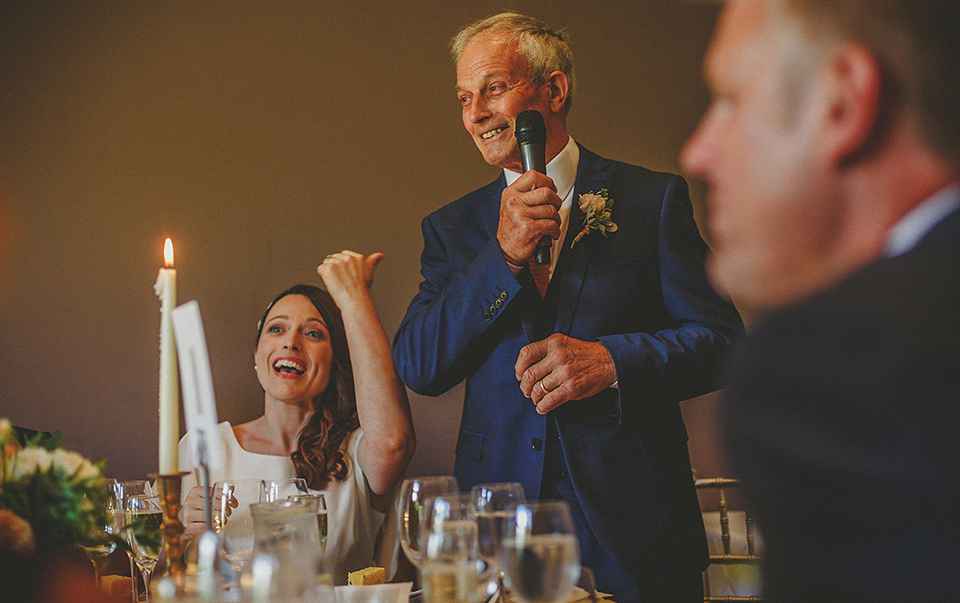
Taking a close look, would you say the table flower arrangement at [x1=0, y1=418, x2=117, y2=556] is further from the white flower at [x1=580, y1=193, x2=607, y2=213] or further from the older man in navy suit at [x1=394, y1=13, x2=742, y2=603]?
the white flower at [x1=580, y1=193, x2=607, y2=213]

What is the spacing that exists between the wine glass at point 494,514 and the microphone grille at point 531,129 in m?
0.84

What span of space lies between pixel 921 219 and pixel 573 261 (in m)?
1.31

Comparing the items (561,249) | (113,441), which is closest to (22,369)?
(113,441)

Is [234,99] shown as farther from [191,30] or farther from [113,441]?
[113,441]

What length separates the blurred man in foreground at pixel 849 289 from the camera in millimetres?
402

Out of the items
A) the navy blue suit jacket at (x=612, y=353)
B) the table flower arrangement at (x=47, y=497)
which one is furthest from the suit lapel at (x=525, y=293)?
the table flower arrangement at (x=47, y=497)

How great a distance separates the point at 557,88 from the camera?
6.70 feet

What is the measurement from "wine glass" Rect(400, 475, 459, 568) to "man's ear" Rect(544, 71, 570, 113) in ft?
4.01

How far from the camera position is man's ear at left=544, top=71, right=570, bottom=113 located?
2.03 m

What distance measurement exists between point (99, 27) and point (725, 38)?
269cm

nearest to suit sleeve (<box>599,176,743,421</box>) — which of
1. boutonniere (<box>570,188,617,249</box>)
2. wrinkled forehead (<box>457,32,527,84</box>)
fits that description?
boutonniere (<box>570,188,617,249</box>)

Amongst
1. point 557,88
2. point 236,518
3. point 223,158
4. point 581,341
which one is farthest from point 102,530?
point 223,158

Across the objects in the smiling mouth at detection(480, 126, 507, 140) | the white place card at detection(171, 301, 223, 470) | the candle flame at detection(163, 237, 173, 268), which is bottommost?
the white place card at detection(171, 301, 223, 470)

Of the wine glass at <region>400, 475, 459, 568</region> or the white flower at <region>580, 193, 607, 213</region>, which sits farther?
the white flower at <region>580, 193, 607, 213</region>
